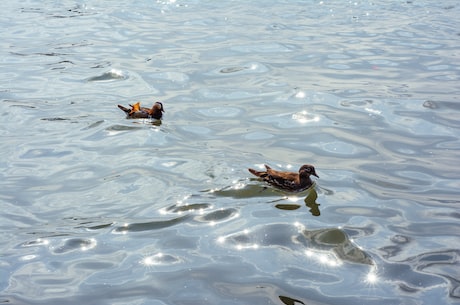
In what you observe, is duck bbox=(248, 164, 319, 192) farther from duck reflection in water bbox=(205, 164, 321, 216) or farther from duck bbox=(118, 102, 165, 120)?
duck bbox=(118, 102, 165, 120)

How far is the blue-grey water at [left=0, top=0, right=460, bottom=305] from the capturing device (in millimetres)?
7340

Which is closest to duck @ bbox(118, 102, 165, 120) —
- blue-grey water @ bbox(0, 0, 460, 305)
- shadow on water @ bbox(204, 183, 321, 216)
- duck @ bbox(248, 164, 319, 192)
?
blue-grey water @ bbox(0, 0, 460, 305)

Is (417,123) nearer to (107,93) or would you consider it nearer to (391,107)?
(391,107)

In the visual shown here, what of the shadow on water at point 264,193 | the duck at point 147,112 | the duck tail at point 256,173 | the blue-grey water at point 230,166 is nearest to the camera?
the blue-grey water at point 230,166

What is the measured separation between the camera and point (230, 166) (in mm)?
10383

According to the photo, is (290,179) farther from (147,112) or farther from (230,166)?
(147,112)

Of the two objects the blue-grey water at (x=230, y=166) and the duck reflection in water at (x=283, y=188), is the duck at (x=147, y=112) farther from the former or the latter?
the duck reflection in water at (x=283, y=188)

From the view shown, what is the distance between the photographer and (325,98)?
46.0 ft

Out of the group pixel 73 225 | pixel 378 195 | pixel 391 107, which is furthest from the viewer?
pixel 391 107

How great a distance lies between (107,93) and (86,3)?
1259cm

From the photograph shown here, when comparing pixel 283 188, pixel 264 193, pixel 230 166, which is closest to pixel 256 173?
pixel 264 193

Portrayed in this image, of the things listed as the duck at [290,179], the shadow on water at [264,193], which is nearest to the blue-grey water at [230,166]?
the shadow on water at [264,193]

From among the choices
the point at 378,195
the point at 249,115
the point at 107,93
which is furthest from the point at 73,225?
the point at 107,93

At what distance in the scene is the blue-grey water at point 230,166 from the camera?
7340 millimetres
